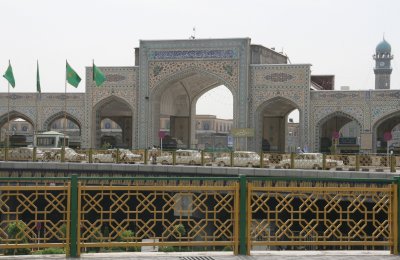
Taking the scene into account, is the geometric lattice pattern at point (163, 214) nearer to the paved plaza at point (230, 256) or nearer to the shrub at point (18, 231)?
the paved plaza at point (230, 256)

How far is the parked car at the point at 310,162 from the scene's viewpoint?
2010cm

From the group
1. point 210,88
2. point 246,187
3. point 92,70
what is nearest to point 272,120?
point 210,88

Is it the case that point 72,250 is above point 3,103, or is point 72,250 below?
below

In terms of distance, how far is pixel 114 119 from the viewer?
42562mm

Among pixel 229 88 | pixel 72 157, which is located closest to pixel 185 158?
pixel 72 157

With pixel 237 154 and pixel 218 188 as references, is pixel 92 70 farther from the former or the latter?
pixel 218 188

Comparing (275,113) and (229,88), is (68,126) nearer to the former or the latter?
(275,113)

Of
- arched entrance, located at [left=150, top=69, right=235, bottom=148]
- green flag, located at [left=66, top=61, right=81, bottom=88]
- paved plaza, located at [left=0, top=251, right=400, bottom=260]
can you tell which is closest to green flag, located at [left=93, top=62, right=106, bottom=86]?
green flag, located at [left=66, top=61, right=81, bottom=88]

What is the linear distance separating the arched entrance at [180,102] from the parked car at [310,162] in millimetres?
11232

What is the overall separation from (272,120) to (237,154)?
1425 centimetres

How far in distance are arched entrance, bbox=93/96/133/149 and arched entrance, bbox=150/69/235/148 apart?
1.56 m

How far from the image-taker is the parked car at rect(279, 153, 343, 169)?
20098 mm

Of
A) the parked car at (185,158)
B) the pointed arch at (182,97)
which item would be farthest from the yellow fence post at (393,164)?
the pointed arch at (182,97)

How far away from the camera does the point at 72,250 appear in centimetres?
688
